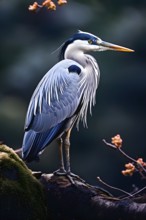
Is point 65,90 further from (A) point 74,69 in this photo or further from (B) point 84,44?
(B) point 84,44

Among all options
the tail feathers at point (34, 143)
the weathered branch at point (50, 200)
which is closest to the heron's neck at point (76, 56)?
the tail feathers at point (34, 143)

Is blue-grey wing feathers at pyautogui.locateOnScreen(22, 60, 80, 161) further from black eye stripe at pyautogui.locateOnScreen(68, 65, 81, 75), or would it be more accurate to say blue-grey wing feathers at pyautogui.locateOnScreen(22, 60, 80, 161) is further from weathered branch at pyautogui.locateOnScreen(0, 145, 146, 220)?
weathered branch at pyautogui.locateOnScreen(0, 145, 146, 220)

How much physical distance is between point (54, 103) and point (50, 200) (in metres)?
0.65

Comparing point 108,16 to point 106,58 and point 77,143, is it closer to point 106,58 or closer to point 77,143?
point 106,58

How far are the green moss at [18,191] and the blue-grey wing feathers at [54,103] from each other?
0.39m

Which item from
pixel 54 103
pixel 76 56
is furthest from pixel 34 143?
pixel 76 56

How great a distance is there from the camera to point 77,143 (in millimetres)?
8500

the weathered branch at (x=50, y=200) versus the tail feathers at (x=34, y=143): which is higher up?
the tail feathers at (x=34, y=143)

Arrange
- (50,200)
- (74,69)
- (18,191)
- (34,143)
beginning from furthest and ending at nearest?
(74,69)
(34,143)
(50,200)
(18,191)

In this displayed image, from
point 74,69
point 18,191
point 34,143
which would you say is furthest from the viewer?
point 74,69

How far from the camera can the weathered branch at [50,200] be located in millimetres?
3699

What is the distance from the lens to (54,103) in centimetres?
440

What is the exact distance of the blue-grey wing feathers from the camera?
4262 millimetres

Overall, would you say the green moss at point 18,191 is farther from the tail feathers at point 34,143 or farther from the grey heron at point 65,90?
the grey heron at point 65,90
